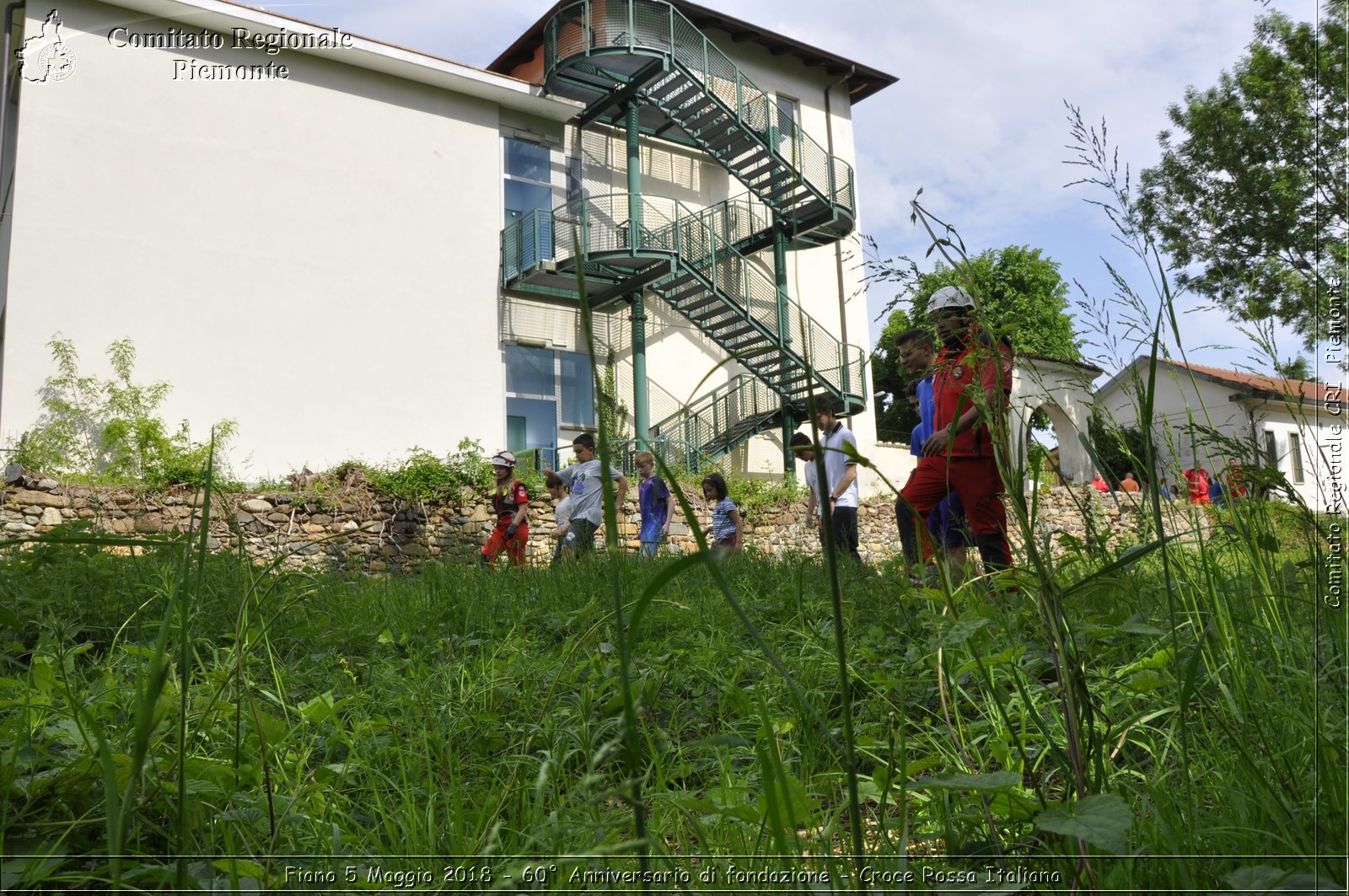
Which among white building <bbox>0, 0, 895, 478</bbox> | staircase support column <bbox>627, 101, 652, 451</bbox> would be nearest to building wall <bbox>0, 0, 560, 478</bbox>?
white building <bbox>0, 0, 895, 478</bbox>

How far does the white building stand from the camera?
14531 mm

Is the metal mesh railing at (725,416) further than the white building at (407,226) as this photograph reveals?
Yes

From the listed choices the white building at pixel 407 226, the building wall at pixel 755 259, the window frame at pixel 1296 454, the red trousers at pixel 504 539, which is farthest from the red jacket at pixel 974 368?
the building wall at pixel 755 259

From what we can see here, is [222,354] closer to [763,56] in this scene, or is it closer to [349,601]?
[349,601]

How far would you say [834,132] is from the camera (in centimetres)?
2327

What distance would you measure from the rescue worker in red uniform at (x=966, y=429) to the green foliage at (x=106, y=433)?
1192 centimetres

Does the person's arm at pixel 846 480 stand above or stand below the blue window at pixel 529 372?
below

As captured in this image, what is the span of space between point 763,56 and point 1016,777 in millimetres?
23608

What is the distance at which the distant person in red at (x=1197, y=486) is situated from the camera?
190cm

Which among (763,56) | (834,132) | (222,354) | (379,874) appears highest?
(763,56)

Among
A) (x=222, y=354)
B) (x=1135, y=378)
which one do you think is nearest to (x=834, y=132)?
(x=222, y=354)

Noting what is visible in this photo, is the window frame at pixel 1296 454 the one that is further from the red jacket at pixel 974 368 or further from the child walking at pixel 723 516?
the child walking at pixel 723 516

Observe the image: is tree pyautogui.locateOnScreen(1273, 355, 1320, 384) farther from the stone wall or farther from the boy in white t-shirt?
the stone wall

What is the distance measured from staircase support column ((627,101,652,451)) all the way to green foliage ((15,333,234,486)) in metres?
Result: 7.90
